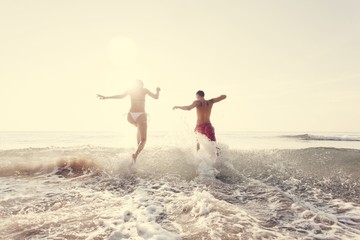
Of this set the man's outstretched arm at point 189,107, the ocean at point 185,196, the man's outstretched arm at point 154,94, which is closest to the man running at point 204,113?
the man's outstretched arm at point 189,107

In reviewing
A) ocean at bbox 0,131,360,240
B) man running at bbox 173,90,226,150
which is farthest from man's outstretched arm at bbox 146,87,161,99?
ocean at bbox 0,131,360,240

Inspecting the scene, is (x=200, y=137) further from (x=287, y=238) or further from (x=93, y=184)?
(x=287, y=238)

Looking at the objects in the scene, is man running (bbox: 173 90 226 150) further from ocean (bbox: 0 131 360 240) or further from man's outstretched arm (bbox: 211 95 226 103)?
ocean (bbox: 0 131 360 240)

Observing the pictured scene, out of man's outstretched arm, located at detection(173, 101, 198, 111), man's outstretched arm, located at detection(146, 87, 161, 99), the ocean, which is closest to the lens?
the ocean

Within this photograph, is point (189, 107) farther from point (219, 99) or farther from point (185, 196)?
point (185, 196)

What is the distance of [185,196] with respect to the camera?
5.89m

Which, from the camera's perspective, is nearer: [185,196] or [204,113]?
[185,196]

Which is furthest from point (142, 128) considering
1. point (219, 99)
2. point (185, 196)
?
point (185, 196)

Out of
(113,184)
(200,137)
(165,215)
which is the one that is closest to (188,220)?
(165,215)

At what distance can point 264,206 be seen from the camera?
5.29m

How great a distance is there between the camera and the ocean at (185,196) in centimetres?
404

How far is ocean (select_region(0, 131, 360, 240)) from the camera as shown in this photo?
4.04 m

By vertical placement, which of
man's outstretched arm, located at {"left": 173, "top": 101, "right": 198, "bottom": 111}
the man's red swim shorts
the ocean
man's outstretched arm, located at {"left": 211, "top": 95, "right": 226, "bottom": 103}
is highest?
man's outstretched arm, located at {"left": 211, "top": 95, "right": 226, "bottom": 103}

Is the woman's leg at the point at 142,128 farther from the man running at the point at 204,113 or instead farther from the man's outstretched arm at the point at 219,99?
the man's outstretched arm at the point at 219,99
